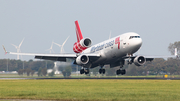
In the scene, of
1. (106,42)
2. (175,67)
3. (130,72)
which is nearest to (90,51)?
(106,42)

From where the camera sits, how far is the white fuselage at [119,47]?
45.9 m

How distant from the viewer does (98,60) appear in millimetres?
53750

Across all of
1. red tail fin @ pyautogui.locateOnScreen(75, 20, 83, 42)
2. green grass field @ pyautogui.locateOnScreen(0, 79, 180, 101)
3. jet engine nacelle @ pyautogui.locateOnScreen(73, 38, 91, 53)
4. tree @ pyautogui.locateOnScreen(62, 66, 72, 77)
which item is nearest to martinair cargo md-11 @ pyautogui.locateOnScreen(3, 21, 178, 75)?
jet engine nacelle @ pyautogui.locateOnScreen(73, 38, 91, 53)

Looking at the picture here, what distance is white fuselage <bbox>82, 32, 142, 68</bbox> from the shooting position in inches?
1806

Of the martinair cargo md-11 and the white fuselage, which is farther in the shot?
the martinair cargo md-11

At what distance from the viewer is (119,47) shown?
4709 cm

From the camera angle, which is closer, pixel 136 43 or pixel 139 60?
pixel 136 43

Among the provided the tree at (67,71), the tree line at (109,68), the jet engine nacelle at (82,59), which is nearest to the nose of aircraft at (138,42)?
the jet engine nacelle at (82,59)

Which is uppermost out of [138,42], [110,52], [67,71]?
[138,42]

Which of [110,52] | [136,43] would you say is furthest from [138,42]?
[110,52]

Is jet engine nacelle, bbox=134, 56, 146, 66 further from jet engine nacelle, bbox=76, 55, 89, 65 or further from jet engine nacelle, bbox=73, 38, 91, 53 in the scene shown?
jet engine nacelle, bbox=73, 38, 91, 53

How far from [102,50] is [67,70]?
29.2 m

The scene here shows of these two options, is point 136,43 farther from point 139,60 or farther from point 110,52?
point 139,60

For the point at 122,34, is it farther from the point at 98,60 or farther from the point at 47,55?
the point at 47,55
